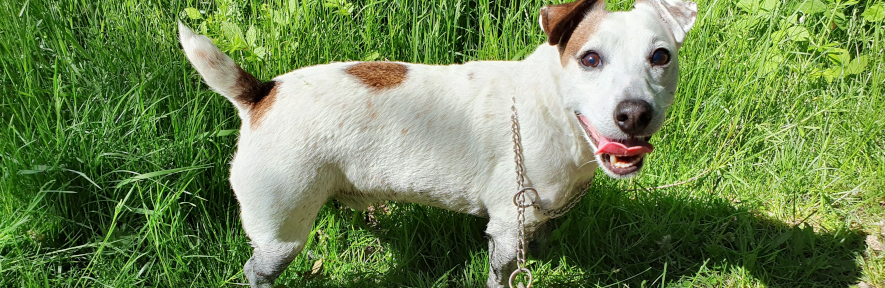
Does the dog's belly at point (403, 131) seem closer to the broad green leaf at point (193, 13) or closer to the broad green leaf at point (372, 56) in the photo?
the broad green leaf at point (372, 56)

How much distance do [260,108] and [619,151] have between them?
4.30 ft

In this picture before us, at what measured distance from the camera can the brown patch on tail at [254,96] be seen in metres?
2.19

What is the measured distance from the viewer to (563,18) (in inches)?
80.7

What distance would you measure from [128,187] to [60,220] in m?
0.30

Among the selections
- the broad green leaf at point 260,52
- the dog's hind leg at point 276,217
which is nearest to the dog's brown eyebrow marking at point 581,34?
the dog's hind leg at point 276,217

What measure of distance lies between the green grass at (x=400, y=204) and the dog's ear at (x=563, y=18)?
1174 mm

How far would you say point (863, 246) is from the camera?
9.78 feet

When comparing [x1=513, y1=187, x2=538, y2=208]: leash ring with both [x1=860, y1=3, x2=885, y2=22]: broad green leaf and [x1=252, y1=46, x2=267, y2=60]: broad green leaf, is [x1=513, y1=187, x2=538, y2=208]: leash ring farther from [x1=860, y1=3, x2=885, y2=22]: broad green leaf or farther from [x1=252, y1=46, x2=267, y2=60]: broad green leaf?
[x1=860, y1=3, x2=885, y2=22]: broad green leaf

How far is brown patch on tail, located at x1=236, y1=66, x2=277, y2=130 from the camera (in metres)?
2.19

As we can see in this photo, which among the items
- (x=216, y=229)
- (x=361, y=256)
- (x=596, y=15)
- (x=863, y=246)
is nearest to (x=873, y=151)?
(x=863, y=246)

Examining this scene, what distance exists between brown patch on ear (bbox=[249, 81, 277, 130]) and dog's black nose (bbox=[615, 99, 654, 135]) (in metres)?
1.25

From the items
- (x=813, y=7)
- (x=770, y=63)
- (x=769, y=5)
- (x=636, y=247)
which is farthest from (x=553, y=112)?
(x=813, y=7)

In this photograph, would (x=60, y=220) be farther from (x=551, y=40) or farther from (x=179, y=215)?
(x=551, y=40)

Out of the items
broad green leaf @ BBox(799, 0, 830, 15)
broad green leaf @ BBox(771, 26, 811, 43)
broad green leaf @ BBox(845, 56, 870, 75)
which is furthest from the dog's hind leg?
broad green leaf @ BBox(845, 56, 870, 75)
